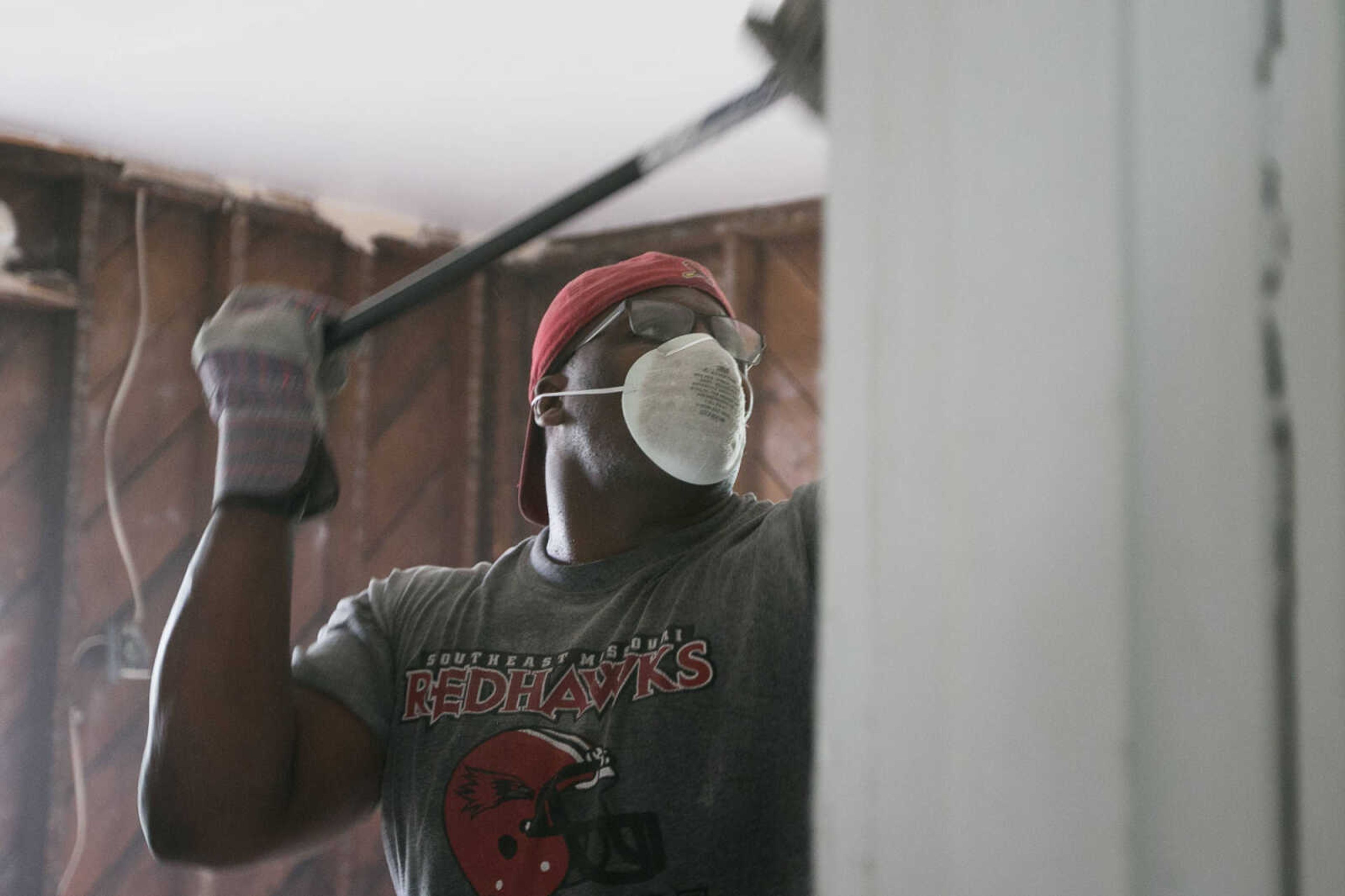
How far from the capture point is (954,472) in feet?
1.09

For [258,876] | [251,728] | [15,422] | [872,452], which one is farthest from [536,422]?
[258,876]

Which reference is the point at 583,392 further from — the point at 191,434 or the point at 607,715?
the point at 191,434

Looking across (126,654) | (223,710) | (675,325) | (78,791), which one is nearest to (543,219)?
(675,325)

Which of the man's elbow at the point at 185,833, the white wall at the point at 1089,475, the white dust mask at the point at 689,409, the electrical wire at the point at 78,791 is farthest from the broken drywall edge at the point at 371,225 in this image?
the white wall at the point at 1089,475

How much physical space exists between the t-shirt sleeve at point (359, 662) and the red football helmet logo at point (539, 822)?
143 millimetres

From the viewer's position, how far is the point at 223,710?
1.09 m

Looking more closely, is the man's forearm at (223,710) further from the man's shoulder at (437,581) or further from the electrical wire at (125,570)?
the electrical wire at (125,570)

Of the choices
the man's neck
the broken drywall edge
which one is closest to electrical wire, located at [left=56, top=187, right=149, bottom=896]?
the broken drywall edge

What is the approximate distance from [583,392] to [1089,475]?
113 centimetres

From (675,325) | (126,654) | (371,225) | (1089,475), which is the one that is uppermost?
(371,225)

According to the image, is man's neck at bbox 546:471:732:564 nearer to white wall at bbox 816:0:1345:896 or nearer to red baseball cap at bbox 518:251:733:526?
red baseball cap at bbox 518:251:733:526

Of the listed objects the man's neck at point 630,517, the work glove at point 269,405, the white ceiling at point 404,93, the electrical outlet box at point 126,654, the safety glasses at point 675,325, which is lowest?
the electrical outlet box at point 126,654

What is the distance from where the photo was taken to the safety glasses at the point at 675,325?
1.38 metres

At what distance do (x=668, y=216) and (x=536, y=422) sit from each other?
238 centimetres
